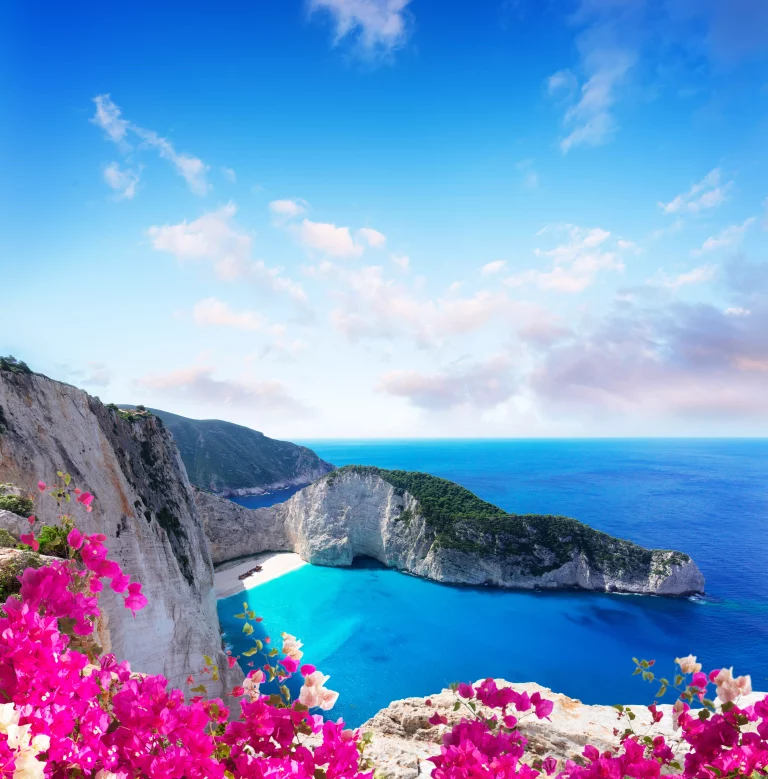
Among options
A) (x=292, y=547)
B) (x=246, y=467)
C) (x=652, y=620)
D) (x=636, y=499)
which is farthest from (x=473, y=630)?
(x=246, y=467)

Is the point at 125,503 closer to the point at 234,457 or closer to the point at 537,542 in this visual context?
the point at 537,542

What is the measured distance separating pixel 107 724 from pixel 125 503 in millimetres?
16057

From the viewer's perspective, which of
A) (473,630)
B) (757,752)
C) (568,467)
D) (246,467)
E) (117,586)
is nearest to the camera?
(757,752)

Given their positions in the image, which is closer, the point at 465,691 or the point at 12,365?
the point at 465,691

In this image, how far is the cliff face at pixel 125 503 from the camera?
461 inches

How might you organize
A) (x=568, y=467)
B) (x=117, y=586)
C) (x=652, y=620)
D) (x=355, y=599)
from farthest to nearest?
1. (x=568, y=467)
2. (x=355, y=599)
3. (x=652, y=620)
4. (x=117, y=586)

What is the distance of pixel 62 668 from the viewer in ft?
6.01

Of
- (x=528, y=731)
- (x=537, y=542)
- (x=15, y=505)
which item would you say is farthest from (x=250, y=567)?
(x=15, y=505)

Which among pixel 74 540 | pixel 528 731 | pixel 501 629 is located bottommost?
pixel 501 629

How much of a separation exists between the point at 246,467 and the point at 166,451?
83.4 m

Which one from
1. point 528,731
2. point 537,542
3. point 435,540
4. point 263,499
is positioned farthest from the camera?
point 263,499

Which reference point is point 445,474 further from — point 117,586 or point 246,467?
point 117,586

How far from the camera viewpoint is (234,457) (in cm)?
10094

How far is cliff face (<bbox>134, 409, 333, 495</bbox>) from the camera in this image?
91.9m
